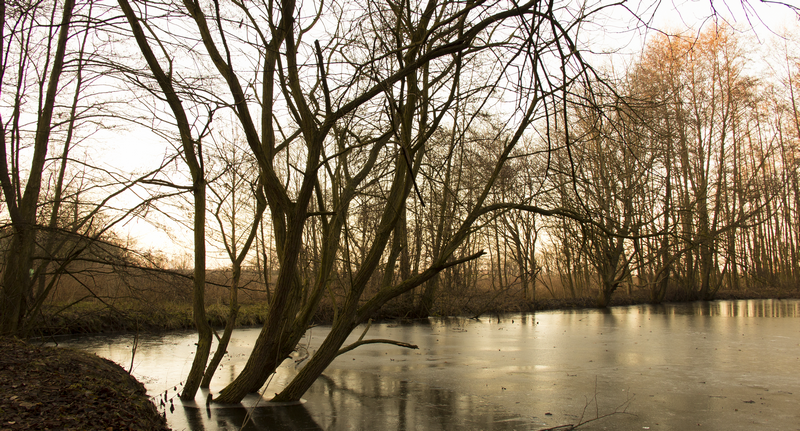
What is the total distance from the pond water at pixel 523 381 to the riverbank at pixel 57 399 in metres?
0.81

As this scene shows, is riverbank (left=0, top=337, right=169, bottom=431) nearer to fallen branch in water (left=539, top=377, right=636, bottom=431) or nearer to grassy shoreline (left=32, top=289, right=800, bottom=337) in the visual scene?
grassy shoreline (left=32, top=289, right=800, bottom=337)

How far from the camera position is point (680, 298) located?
22141mm

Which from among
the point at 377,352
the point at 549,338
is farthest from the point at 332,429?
the point at 549,338

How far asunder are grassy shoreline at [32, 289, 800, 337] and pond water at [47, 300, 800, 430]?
56cm

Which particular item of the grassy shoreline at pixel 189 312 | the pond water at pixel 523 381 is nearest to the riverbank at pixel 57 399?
the grassy shoreline at pixel 189 312

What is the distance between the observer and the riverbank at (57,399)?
9.51 feet

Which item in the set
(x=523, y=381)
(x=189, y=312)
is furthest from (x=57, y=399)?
(x=189, y=312)

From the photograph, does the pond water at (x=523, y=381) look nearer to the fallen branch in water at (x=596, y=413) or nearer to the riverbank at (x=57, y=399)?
the fallen branch in water at (x=596, y=413)

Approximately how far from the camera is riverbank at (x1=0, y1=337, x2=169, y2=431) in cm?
290

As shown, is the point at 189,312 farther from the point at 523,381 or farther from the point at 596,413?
the point at 596,413

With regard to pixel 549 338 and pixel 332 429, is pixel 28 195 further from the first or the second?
pixel 549 338

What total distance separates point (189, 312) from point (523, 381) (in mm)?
9698

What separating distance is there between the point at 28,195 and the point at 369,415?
169 inches

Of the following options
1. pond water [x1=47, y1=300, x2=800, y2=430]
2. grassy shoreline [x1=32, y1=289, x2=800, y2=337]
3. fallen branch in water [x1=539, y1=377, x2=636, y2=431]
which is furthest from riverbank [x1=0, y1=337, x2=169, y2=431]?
fallen branch in water [x1=539, y1=377, x2=636, y2=431]
